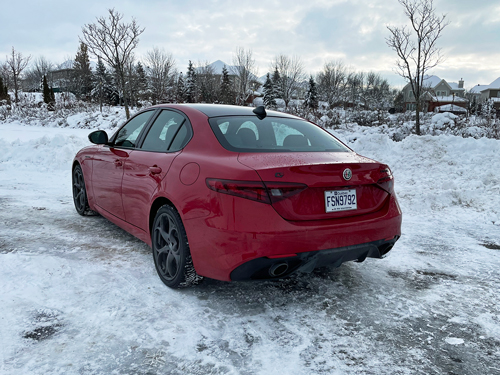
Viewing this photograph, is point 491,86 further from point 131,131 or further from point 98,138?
point 98,138

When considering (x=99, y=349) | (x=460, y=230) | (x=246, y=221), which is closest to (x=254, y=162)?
(x=246, y=221)

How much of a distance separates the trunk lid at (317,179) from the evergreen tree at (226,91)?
133ft

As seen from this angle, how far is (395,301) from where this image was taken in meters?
2.96

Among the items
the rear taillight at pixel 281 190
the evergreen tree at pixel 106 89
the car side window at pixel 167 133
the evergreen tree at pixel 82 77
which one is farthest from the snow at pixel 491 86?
the rear taillight at pixel 281 190

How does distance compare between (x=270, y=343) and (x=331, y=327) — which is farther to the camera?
(x=331, y=327)

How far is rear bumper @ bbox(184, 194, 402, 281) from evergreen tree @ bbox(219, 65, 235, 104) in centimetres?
4066

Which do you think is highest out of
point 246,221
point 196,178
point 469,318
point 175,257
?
point 196,178

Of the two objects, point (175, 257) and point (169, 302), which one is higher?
point (175, 257)

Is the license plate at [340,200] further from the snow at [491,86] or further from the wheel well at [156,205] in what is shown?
the snow at [491,86]

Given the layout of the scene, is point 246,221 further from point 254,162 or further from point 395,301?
point 395,301

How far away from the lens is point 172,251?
10.00 feet

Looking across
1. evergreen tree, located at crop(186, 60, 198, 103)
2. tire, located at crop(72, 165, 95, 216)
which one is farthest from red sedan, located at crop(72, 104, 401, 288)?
evergreen tree, located at crop(186, 60, 198, 103)

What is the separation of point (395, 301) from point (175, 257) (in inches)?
70.7

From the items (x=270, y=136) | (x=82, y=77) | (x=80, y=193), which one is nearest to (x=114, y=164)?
(x=80, y=193)
